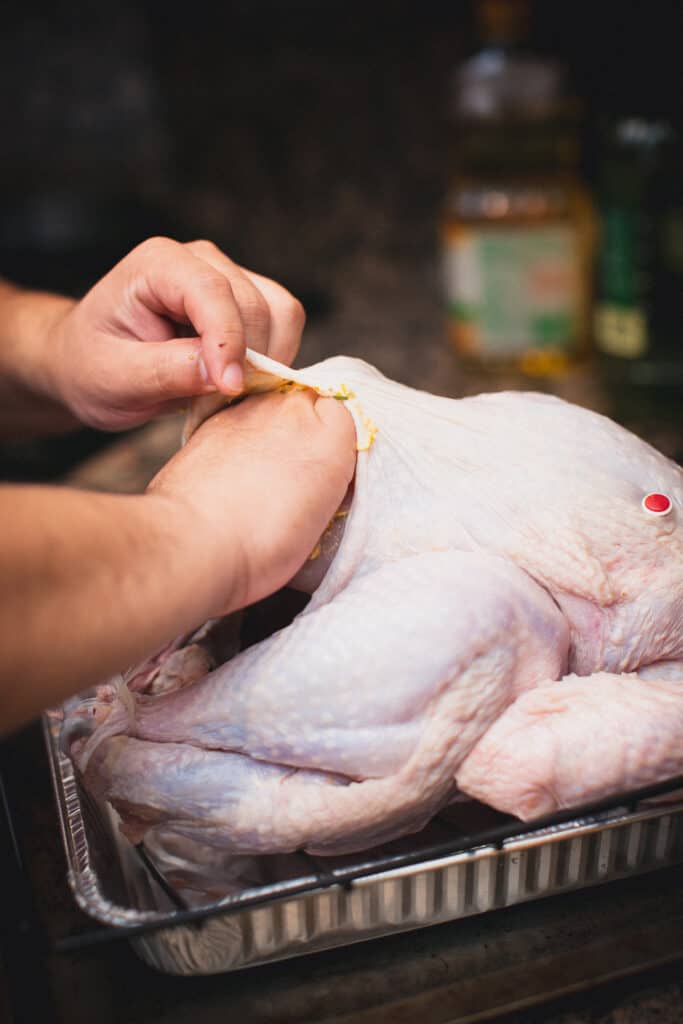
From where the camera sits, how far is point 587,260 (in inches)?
66.1

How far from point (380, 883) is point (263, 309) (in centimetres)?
42

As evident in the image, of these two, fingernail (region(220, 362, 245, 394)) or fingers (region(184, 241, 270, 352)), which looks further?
fingers (region(184, 241, 270, 352))

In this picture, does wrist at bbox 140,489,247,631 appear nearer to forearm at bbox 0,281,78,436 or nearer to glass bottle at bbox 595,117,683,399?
forearm at bbox 0,281,78,436

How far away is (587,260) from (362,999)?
1.34 metres

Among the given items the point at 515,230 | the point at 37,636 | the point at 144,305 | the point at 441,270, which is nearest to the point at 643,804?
the point at 37,636

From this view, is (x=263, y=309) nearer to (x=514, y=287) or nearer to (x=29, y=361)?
(x=29, y=361)

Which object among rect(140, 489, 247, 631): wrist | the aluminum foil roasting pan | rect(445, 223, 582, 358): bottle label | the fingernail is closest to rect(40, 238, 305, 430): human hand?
the fingernail

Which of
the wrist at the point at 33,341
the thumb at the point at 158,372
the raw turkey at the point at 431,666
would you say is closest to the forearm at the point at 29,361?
the wrist at the point at 33,341

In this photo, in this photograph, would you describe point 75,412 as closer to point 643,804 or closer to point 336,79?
point 643,804

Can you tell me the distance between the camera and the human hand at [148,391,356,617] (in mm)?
579

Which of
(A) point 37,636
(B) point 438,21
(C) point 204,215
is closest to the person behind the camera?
(A) point 37,636

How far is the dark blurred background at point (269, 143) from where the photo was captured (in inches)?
73.5

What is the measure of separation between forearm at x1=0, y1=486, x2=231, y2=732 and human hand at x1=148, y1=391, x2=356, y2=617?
2 cm

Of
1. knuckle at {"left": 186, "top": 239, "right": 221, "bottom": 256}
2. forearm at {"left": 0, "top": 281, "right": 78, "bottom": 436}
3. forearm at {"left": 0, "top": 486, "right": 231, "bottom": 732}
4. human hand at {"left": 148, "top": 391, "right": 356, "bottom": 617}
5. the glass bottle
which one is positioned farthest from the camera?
the glass bottle
